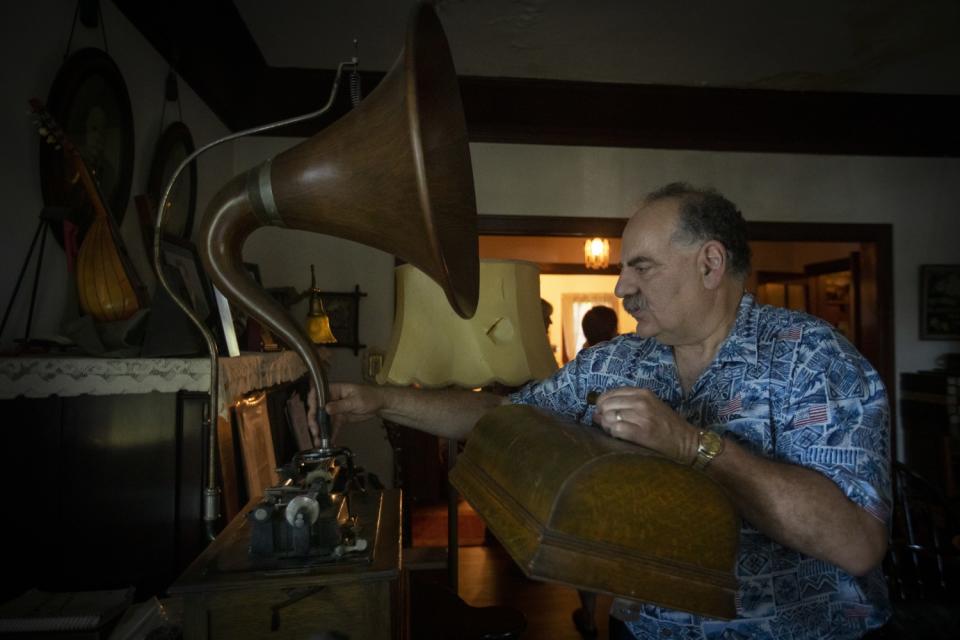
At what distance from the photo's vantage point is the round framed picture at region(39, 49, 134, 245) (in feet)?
5.20

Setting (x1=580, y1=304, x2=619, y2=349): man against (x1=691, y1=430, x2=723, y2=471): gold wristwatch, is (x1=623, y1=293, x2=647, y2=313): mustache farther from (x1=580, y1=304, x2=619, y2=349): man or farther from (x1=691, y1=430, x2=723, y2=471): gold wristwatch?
(x1=580, y1=304, x2=619, y2=349): man

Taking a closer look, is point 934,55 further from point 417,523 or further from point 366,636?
point 417,523

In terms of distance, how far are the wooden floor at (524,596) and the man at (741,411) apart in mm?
1467

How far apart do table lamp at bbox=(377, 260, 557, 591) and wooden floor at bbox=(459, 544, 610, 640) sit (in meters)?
1.54

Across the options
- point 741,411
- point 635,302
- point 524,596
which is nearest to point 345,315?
point 524,596

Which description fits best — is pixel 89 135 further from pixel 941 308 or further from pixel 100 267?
pixel 941 308

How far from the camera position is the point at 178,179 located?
8.10ft

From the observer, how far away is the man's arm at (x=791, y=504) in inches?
35.0

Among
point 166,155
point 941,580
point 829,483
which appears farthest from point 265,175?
point 941,580

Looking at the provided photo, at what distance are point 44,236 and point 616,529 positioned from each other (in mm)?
1632

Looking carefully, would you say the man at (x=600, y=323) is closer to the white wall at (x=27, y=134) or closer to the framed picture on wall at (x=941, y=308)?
the framed picture on wall at (x=941, y=308)

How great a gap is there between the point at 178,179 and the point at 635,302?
2.03 m

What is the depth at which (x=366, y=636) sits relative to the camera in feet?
2.85

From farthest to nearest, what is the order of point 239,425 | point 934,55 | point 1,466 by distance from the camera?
point 934,55, point 239,425, point 1,466
